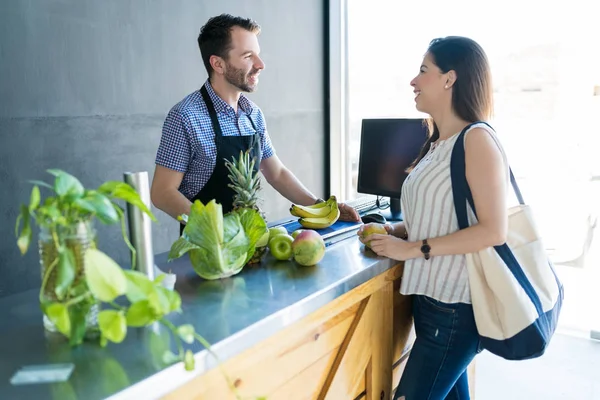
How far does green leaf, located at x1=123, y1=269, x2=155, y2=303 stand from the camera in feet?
2.60

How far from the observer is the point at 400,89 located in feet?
13.9

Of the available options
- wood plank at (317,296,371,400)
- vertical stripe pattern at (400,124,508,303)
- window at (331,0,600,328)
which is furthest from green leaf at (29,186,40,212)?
window at (331,0,600,328)

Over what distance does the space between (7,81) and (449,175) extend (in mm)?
2061

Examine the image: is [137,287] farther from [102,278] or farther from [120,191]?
[120,191]

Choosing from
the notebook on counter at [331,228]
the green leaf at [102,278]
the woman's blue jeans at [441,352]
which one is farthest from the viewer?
the notebook on counter at [331,228]

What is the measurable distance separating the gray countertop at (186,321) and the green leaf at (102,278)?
176 mm

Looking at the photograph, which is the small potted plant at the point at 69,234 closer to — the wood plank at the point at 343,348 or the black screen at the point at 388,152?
the wood plank at the point at 343,348

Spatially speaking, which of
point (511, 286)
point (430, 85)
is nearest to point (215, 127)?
point (430, 85)

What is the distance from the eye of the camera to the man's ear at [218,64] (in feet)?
7.70

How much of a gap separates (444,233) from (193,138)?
1175 millimetres

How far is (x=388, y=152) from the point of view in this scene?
7.72 feet

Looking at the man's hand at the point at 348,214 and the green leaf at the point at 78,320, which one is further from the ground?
the green leaf at the point at 78,320

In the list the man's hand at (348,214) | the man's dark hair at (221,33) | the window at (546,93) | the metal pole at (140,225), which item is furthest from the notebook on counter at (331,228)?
the window at (546,93)

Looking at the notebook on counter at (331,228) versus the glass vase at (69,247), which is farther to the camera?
the notebook on counter at (331,228)
